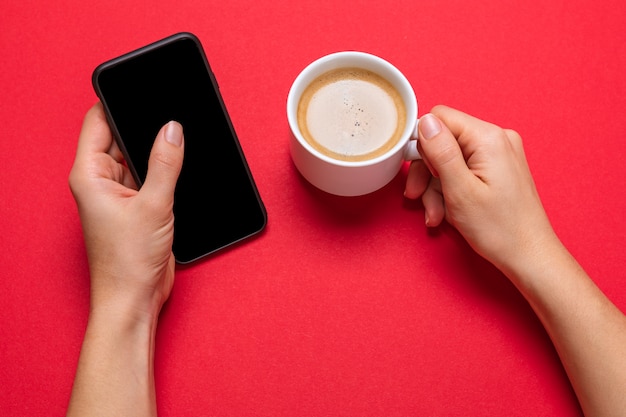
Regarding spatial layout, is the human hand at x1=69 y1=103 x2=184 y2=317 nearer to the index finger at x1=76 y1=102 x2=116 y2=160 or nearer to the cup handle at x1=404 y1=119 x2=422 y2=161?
the index finger at x1=76 y1=102 x2=116 y2=160

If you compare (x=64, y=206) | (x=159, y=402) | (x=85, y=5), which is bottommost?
(x=159, y=402)

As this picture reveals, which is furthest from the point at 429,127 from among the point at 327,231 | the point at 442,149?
the point at 327,231

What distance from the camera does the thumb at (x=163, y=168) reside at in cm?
91

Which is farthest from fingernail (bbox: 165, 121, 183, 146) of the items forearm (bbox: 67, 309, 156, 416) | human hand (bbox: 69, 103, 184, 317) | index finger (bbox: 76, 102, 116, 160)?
forearm (bbox: 67, 309, 156, 416)

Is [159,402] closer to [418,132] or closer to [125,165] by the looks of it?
[125,165]

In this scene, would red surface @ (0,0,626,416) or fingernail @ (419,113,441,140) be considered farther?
red surface @ (0,0,626,416)

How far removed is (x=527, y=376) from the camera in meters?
1.04

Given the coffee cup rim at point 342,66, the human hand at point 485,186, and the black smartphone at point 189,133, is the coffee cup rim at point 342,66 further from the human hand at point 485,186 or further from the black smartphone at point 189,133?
the black smartphone at point 189,133

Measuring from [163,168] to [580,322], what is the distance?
67cm

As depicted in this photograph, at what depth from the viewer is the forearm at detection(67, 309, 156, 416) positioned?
92 cm

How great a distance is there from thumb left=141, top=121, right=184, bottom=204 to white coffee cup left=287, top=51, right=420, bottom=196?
176 millimetres

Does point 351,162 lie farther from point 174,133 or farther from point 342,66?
point 174,133

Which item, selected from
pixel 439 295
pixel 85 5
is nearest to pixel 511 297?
pixel 439 295

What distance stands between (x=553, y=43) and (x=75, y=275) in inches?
37.2
